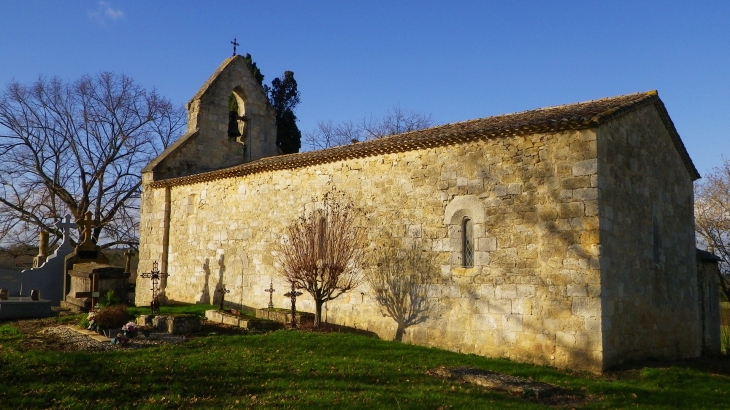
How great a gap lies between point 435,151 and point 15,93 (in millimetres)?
22837

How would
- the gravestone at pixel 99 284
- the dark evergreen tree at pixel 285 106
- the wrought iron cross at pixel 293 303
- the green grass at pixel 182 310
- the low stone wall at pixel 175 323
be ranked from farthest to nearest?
the dark evergreen tree at pixel 285 106 → the gravestone at pixel 99 284 → the green grass at pixel 182 310 → the wrought iron cross at pixel 293 303 → the low stone wall at pixel 175 323

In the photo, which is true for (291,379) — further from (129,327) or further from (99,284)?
(99,284)

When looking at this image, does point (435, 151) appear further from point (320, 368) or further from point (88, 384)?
point (88, 384)

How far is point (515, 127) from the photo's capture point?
428 inches

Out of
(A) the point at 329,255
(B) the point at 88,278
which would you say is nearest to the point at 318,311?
(A) the point at 329,255

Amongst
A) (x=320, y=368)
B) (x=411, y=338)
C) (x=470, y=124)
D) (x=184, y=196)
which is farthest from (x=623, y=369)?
(x=184, y=196)

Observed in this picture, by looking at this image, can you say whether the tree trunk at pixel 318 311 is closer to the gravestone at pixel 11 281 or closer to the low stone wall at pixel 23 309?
the low stone wall at pixel 23 309

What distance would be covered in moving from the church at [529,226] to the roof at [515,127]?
4cm

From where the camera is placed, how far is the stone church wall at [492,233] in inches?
398

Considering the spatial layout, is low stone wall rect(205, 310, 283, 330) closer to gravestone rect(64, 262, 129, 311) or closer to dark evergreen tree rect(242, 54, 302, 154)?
gravestone rect(64, 262, 129, 311)

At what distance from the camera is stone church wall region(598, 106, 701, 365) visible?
1035cm

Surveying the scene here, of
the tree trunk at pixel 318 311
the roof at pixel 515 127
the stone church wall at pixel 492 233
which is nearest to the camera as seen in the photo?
the stone church wall at pixel 492 233

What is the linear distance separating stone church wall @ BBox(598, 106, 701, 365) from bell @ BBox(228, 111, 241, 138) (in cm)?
1312

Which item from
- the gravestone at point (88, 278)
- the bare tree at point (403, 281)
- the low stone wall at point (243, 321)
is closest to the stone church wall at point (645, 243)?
the bare tree at point (403, 281)
